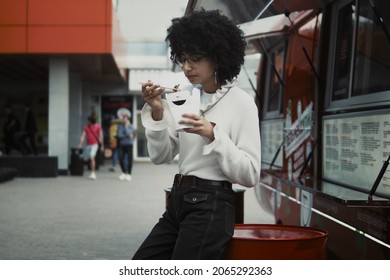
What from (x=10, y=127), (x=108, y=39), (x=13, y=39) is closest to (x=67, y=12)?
(x=108, y=39)

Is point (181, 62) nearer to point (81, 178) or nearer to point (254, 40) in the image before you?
point (254, 40)

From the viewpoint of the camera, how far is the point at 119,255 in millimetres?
5734

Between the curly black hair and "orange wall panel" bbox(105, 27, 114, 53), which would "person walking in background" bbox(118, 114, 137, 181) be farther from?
the curly black hair

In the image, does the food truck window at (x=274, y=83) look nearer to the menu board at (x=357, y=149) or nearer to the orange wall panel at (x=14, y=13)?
the menu board at (x=357, y=149)

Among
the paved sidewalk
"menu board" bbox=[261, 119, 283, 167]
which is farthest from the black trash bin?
"menu board" bbox=[261, 119, 283, 167]

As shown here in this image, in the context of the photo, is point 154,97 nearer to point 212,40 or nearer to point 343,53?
point 212,40

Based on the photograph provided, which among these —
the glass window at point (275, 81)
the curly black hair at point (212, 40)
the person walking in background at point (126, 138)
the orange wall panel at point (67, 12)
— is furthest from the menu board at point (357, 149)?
the orange wall panel at point (67, 12)

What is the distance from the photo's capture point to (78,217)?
27.9 ft

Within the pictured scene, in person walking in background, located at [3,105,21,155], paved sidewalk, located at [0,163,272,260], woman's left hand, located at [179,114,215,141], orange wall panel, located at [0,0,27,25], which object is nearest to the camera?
woman's left hand, located at [179,114,215,141]

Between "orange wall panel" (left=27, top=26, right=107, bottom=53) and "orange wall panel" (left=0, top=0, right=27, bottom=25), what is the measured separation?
40cm

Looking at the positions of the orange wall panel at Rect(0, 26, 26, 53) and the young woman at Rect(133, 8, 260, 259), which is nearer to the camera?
the young woman at Rect(133, 8, 260, 259)

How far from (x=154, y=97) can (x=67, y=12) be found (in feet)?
44.2

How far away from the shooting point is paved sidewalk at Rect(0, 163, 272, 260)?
6066mm

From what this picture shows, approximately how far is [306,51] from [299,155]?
33.8 inches
